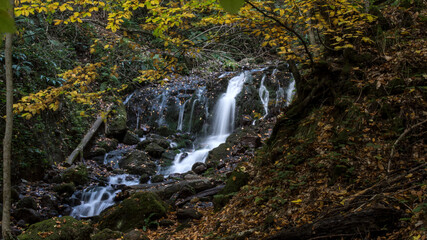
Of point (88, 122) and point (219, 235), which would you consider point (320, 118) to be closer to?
point (219, 235)

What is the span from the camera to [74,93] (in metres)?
5.14

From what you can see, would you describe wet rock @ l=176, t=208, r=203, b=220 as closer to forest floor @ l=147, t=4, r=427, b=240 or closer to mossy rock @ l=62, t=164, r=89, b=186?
forest floor @ l=147, t=4, r=427, b=240

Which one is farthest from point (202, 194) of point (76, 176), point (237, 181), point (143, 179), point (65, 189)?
point (76, 176)

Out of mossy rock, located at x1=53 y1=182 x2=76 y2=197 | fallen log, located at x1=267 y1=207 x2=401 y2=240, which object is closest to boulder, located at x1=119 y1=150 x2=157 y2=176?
mossy rock, located at x1=53 y1=182 x2=76 y2=197

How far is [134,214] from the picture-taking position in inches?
277

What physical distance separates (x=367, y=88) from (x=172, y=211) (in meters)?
5.39

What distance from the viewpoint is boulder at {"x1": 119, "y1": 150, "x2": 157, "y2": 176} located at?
37.9 ft

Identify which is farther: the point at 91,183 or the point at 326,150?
the point at 91,183

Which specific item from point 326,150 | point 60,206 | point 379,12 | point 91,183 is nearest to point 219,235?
point 326,150

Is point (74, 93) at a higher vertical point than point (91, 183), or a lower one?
higher

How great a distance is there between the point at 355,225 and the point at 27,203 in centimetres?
A: 788

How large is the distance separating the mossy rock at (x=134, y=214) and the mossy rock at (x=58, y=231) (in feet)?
4.93

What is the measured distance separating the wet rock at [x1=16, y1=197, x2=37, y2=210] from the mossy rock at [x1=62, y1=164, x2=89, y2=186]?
6.93 feet

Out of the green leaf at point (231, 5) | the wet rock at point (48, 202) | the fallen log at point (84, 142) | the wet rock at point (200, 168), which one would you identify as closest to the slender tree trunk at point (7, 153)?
the wet rock at point (48, 202)
